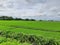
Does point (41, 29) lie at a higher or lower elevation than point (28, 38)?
higher

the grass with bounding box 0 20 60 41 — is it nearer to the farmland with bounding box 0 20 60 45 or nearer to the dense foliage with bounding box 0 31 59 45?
the farmland with bounding box 0 20 60 45

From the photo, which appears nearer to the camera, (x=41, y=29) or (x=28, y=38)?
(x=28, y=38)

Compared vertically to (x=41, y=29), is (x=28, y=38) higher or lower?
lower

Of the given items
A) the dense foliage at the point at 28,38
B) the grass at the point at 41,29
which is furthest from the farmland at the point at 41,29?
the dense foliage at the point at 28,38

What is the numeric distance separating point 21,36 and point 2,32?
8246 millimetres

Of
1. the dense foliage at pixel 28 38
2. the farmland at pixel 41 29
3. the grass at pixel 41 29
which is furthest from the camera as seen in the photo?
the grass at pixel 41 29

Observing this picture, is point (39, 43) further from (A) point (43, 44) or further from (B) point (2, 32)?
(B) point (2, 32)

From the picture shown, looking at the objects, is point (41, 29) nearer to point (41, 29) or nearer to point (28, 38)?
point (41, 29)

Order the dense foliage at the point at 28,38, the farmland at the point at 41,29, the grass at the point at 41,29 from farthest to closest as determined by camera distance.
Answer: the grass at the point at 41,29 → the farmland at the point at 41,29 → the dense foliage at the point at 28,38

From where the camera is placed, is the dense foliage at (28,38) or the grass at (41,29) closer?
the dense foliage at (28,38)

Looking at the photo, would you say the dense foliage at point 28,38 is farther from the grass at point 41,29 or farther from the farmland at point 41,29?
the grass at point 41,29

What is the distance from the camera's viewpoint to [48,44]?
18.3m

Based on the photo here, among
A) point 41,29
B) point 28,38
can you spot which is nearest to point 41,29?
point 41,29

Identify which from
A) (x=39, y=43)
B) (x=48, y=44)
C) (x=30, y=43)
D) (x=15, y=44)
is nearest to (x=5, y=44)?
(x=15, y=44)
